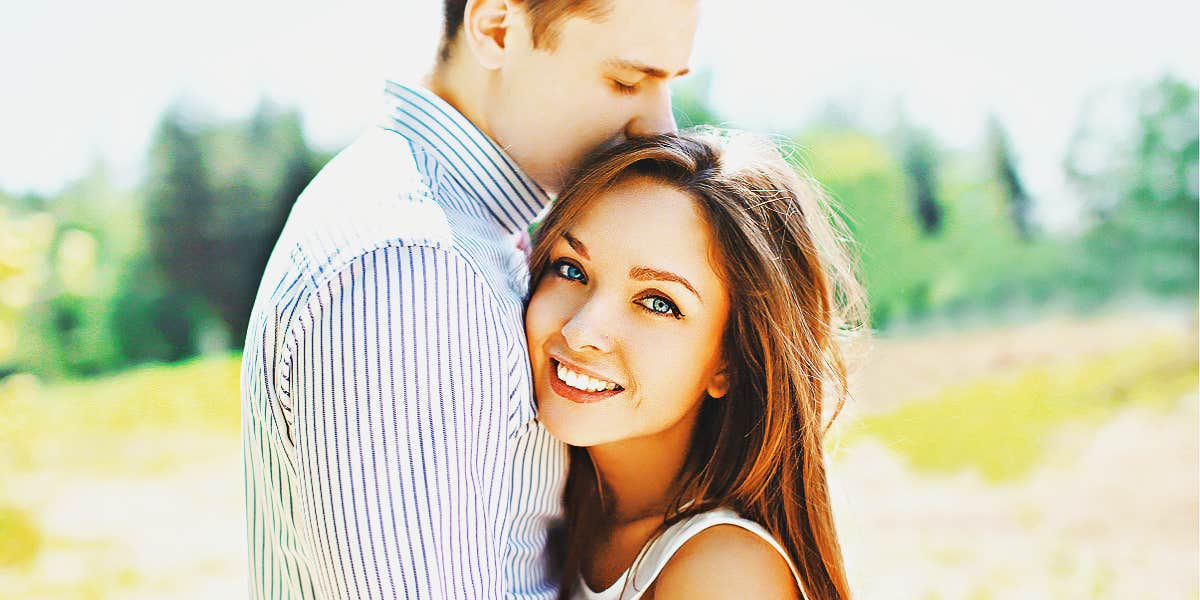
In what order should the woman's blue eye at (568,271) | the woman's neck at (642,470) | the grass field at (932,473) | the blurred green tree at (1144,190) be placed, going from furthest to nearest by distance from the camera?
the blurred green tree at (1144,190), the grass field at (932,473), the woman's neck at (642,470), the woman's blue eye at (568,271)

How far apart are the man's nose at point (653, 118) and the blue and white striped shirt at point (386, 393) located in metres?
0.36

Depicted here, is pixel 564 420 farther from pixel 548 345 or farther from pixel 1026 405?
pixel 1026 405

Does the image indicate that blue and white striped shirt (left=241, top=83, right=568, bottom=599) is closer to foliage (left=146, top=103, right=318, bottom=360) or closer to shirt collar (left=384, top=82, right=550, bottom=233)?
shirt collar (left=384, top=82, right=550, bottom=233)

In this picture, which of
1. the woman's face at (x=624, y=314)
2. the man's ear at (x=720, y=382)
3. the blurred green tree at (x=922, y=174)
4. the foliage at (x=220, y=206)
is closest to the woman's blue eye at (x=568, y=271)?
the woman's face at (x=624, y=314)

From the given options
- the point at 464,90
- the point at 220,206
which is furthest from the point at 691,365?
the point at 220,206

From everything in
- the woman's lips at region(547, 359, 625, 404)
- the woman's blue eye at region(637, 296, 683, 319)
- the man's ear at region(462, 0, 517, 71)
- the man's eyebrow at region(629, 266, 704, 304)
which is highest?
the man's ear at region(462, 0, 517, 71)

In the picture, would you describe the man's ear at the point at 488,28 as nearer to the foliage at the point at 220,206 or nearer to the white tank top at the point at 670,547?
the white tank top at the point at 670,547

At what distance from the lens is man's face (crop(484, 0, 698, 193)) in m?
1.27

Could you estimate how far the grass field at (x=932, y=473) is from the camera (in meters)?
4.61

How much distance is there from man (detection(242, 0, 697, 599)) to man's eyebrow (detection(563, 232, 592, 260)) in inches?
3.0

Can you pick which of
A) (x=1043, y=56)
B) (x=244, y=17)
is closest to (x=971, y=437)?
(x=1043, y=56)

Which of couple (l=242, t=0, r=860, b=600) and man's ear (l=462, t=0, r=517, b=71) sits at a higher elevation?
man's ear (l=462, t=0, r=517, b=71)

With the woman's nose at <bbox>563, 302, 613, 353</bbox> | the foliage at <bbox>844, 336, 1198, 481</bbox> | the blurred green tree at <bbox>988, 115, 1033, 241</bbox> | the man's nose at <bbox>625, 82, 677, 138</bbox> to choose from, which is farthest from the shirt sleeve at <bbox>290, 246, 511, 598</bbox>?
the blurred green tree at <bbox>988, 115, 1033, 241</bbox>

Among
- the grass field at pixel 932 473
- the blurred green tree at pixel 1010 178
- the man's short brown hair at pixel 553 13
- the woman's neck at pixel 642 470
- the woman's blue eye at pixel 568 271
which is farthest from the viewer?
the blurred green tree at pixel 1010 178
